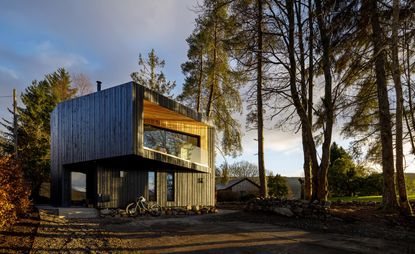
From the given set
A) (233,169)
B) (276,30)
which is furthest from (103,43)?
(233,169)

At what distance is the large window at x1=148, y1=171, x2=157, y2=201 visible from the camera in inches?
683

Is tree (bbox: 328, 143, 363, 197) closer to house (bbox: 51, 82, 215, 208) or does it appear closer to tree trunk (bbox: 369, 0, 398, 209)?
house (bbox: 51, 82, 215, 208)

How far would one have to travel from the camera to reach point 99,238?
9.02m

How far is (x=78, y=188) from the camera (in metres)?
17.3

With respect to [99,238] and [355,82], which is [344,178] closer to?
[355,82]

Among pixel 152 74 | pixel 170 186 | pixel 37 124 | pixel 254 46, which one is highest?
pixel 152 74

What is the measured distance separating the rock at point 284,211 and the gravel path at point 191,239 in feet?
5.06

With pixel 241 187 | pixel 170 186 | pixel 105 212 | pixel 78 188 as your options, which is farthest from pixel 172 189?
pixel 241 187

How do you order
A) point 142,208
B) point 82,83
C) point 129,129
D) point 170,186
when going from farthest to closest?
point 82,83 → point 170,186 → point 142,208 → point 129,129

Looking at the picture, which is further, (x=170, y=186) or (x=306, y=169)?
(x=170, y=186)

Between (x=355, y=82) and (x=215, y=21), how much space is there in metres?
9.49

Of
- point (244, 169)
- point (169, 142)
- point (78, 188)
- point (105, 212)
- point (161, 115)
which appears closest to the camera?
point (105, 212)

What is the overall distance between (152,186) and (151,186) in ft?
0.17

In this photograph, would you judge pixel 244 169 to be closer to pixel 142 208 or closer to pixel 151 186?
pixel 151 186
